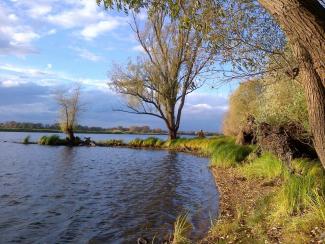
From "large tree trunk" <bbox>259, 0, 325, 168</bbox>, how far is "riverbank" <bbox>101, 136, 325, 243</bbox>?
142 centimetres

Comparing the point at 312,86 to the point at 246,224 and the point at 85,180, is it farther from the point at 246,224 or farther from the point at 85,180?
the point at 85,180

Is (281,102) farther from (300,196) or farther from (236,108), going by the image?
(236,108)

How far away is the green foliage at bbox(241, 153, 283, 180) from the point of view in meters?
15.9

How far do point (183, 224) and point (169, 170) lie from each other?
14136mm

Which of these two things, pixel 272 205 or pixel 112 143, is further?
pixel 112 143

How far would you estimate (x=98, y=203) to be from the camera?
14.3m

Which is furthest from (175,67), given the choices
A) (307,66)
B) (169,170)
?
(307,66)

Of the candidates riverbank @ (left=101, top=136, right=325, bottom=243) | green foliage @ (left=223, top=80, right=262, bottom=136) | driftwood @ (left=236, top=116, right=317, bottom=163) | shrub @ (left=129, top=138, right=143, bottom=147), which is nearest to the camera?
riverbank @ (left=101, top=136, right=325, bottom=243)

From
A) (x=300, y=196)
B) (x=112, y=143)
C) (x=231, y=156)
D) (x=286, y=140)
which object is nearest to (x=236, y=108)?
(x=112, y=143)

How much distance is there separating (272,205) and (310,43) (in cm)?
499

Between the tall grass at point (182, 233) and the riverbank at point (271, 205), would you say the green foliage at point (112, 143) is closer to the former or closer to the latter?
the riverbank at point (271, 205)

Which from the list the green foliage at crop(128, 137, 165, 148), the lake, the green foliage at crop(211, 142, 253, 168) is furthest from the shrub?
the green foliage at crop(211, 142, 253, 168)

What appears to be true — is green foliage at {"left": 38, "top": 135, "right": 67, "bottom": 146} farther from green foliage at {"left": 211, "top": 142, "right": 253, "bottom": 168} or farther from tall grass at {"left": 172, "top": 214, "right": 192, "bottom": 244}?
tall grass at {"left": 172, "top": 214, "right": 192, "bottom": 244}

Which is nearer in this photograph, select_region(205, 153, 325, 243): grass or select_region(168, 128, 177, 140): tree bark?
select_region(205, 153, 325, 243): grass
